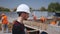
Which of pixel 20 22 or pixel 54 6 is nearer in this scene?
pixel 20 22

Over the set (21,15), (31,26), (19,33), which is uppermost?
(21,15)

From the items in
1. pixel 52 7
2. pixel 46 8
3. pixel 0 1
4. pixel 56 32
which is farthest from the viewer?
pixel 52 7

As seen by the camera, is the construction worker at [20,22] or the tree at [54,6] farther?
the tree at [54,6]

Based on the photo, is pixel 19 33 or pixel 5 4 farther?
pixel 5 4

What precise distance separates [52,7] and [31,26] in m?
26.6

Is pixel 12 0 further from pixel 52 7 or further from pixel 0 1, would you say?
pixel 52 7

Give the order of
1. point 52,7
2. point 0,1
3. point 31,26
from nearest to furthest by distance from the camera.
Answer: point 31,26
point 0,1
point 52,7

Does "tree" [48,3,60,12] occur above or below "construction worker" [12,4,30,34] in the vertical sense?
above

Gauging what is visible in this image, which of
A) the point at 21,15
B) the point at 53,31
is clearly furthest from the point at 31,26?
the point at 21,15

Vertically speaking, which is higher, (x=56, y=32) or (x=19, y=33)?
(x=19, y=33)

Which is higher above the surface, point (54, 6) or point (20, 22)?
point (54, 6)

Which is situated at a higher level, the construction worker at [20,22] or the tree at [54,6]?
the tree at [54,6]

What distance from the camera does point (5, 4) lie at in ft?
102

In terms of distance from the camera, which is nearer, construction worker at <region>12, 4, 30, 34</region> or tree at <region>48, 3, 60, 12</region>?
construction worker at <region>12, 4, 30, 34</region>
